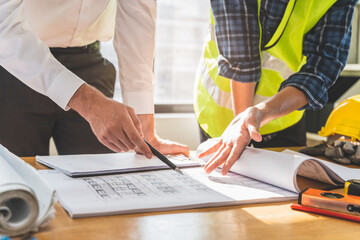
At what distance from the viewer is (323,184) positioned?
2.81 feet

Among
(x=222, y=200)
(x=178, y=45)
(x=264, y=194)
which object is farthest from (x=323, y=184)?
(x=178, y=45)

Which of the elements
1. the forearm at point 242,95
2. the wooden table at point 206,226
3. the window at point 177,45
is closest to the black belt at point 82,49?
the forearm at point 242,95

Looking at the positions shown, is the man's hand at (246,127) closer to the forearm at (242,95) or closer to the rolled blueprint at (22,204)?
the forearm at (242,95)

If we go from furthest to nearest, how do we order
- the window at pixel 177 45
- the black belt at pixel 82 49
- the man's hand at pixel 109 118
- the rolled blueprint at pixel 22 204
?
1. the window at pixel 177 45
2. the black belt at pixel 82 49
3. the man's hand at pixel 109 118
4. the rolled blueprint at pixel 22 204

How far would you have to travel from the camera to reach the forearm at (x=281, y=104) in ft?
3.41

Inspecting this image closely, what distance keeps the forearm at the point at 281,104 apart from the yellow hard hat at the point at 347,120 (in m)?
0.30

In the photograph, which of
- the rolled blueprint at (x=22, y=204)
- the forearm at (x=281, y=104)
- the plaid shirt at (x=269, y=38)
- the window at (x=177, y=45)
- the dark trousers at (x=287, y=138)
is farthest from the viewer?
the window at (x=177, y=45)

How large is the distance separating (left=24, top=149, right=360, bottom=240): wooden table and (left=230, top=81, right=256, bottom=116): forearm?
64 centimetres

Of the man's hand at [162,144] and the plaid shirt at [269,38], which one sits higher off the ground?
the plaid shirt at [269,38]

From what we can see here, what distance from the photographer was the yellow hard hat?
1.33 metres

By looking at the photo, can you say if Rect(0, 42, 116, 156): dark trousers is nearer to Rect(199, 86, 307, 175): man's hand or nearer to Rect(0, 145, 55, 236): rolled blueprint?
Rect(199, 86, 307, 175): man's hand

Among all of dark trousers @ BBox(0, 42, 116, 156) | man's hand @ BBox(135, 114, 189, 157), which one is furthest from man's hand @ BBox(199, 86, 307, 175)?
dark trousers @ BBox(0, 42, 116, 156)

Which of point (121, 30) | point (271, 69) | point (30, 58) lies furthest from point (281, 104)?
point (30, 58)

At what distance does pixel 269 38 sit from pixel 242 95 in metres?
0.20
